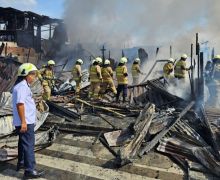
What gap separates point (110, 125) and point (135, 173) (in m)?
2.27

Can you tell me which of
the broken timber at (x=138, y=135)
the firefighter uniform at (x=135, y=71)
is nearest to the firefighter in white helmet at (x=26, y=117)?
the broken timber at (x=138, y=135)

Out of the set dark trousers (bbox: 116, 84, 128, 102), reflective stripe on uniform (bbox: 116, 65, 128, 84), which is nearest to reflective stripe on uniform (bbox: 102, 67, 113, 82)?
reflective stripe on uniform (bbox: 116, 65, 128, 84)

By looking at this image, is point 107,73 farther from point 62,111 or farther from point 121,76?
point 62,111

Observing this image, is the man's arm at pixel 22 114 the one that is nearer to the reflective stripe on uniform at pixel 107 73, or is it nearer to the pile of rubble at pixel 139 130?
the pile of rubble at pixel 139 130

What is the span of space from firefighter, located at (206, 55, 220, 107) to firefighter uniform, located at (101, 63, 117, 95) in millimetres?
3575

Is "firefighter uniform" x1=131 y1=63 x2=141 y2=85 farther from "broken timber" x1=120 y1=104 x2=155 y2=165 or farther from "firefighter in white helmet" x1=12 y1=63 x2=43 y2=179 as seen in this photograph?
"firefighter in white helmet" x1=12 y1=63 x2=43 y2=179

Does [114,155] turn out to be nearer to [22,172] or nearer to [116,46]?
[22,172]

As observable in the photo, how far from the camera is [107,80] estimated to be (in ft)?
41.4

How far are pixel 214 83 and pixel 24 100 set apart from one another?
779cm

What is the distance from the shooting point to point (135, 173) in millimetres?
5227

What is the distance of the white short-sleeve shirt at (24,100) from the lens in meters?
5.03

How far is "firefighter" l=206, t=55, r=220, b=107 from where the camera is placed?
11031 mm

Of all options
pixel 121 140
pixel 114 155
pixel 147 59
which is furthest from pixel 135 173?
pixel 147 59

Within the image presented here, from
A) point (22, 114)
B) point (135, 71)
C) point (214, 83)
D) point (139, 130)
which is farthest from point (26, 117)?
point (135, 71)
